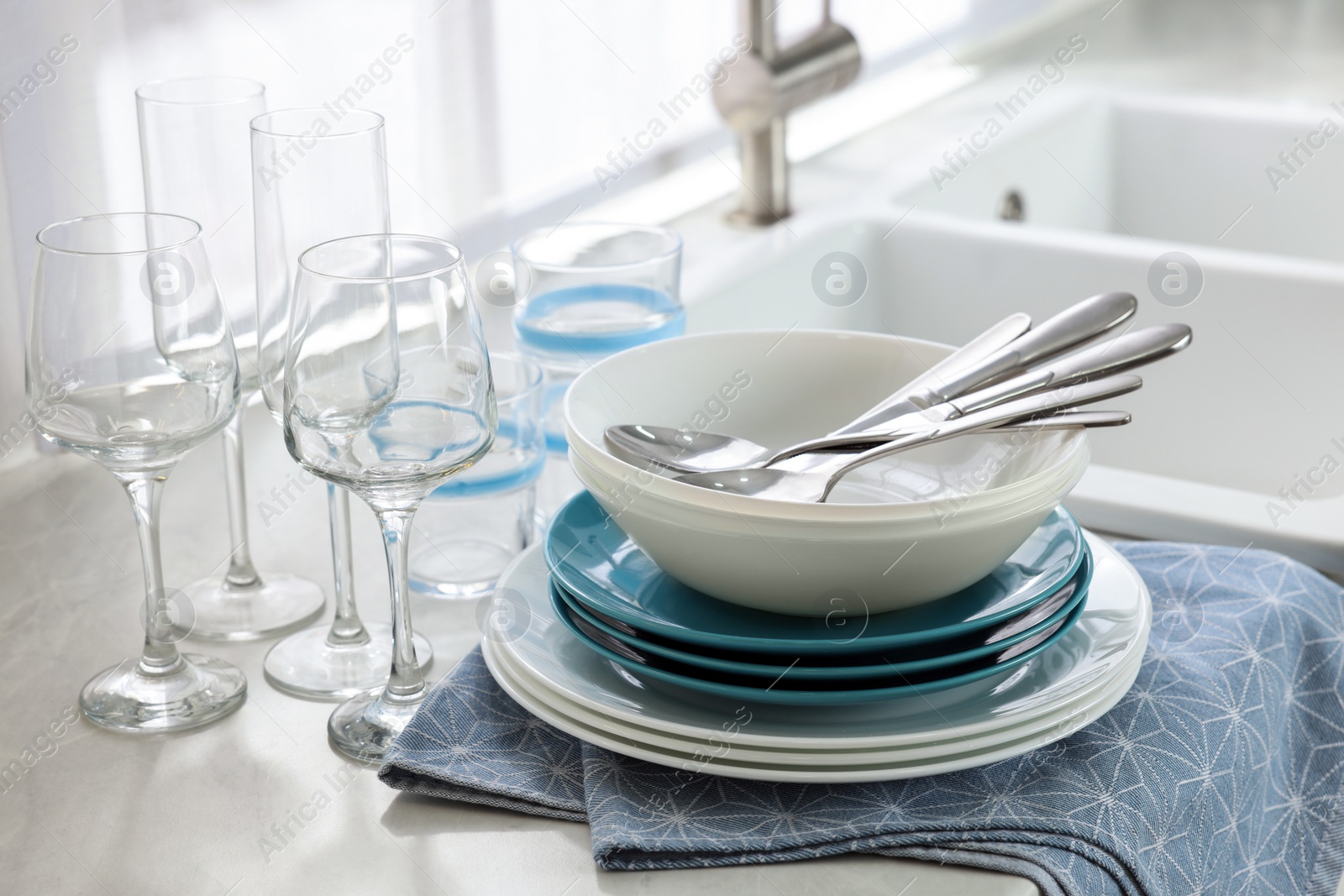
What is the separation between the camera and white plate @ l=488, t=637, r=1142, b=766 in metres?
0.52

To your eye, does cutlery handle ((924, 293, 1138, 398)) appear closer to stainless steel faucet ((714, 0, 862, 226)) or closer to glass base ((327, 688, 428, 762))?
glass base ((327, 688, 428, 762))

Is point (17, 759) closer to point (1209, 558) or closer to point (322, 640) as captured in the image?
point (322, 640)

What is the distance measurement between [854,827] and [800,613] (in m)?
0.09

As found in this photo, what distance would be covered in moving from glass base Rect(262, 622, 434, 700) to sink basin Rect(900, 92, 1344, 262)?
1.07 metres

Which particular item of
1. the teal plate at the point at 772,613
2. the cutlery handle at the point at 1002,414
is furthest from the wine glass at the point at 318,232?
the cutlery handle at the point at 1002,414

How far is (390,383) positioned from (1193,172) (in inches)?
53.8

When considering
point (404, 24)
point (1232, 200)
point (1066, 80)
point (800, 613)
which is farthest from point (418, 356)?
point (1066, 80)

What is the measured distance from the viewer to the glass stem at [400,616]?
0.55 meters

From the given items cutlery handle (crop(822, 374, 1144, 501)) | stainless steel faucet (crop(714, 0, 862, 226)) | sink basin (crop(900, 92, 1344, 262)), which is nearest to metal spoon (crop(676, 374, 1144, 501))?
cutlery handle (crop(822, 374, 1144, 501))

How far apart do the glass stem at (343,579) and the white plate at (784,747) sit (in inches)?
4.5

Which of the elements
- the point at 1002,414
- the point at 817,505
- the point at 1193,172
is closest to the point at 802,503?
the point at 817,505

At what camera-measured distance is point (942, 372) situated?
664 millimetres

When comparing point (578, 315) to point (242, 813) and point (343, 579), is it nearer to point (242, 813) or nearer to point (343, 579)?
point (343, 579)

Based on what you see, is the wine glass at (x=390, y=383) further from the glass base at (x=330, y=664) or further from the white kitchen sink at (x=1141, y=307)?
the white kitchen sink at (x=1141, y=307)
